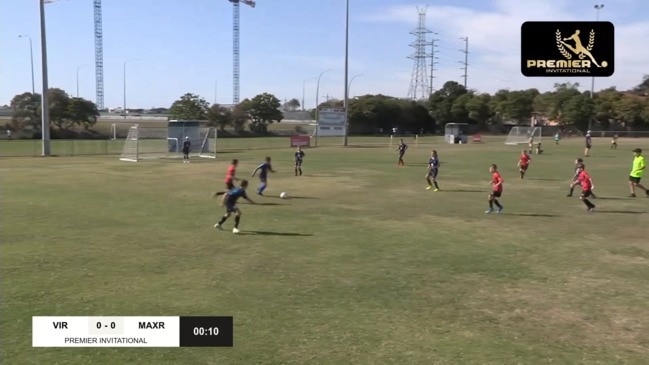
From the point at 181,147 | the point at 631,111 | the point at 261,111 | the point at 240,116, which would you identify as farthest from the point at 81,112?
the point at 631,111

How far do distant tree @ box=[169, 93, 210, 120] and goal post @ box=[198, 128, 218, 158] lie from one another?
4207 centimetres

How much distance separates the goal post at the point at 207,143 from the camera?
145 ft

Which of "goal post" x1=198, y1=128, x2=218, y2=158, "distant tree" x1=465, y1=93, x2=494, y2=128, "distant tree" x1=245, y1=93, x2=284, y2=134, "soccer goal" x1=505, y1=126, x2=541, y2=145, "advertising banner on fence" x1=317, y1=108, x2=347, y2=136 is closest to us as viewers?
"goal post" x1=198, y1=128, x2=218, y2=158

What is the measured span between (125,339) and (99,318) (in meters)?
0.68

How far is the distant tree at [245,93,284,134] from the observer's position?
320 feet

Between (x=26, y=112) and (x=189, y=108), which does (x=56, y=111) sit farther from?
(x=189, y=108)

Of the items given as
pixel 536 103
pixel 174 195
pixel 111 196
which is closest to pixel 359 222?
pixel 174 195

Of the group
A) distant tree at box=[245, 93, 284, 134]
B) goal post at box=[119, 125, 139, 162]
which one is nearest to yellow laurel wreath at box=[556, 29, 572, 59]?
goal post at box=[119, 125, 139, 162]

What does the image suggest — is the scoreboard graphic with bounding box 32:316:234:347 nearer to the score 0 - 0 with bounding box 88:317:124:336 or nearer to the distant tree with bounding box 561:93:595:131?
the score 0 - 0 with bounding box 88:317:124:336

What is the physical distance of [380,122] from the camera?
107 m

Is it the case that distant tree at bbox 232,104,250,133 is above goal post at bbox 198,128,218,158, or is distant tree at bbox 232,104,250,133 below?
A: above

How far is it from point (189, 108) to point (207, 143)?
145 feet

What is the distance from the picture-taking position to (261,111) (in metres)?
97.8

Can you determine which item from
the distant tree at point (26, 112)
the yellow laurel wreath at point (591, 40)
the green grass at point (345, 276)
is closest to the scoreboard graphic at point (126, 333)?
the green grass at point (345, 276)
